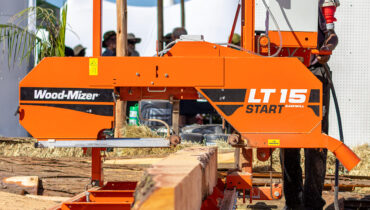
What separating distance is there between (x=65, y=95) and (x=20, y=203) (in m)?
1.30

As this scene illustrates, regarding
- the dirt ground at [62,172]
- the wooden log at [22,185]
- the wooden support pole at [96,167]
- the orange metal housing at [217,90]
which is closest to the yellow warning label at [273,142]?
the orange metal housing at [217,90]

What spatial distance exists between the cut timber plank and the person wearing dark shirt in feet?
3.88

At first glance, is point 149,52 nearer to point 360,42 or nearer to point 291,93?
point 360,42

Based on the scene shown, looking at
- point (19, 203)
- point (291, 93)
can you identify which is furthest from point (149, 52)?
point (291, 93)

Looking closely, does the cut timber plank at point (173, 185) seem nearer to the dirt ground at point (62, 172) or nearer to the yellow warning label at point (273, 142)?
the yellow warning label at point (273, 142)

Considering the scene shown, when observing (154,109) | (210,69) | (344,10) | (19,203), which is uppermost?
(344,10)

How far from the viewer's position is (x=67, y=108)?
3297mm

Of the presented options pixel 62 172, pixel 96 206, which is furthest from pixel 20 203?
pixel 96 206

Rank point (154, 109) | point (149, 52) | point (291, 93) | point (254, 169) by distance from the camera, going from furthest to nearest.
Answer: point (149, 52), point (154, 109), point (254, 169), point (291, 93)

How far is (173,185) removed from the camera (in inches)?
76.4

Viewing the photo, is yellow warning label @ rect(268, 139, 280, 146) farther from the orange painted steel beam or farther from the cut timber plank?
the orange painted steel beam

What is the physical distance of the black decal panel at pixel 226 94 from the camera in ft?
10.7

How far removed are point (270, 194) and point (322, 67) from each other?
114 centimetres

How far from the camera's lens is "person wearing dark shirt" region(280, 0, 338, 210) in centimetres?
385
